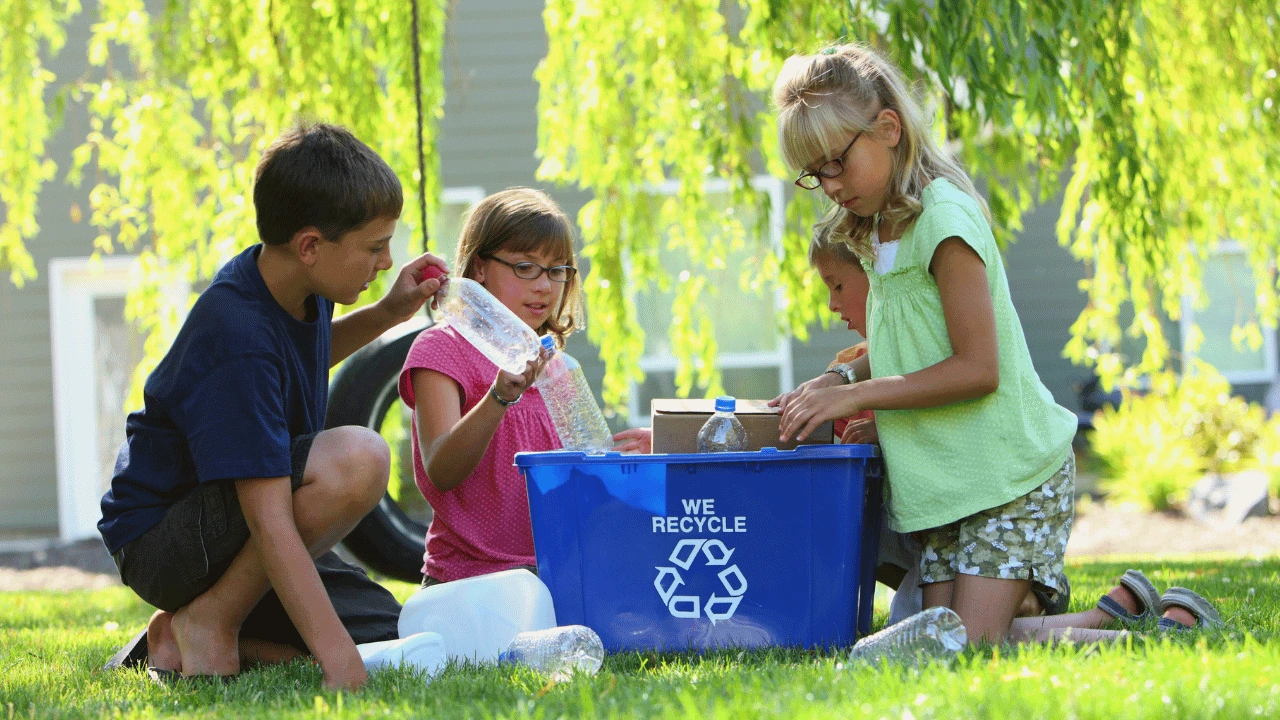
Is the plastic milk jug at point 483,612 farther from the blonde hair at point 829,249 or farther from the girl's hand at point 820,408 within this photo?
the blonde hair at point 829,249

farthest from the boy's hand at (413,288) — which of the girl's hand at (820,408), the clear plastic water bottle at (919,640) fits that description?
the clear plastic water bottle at (919,640)

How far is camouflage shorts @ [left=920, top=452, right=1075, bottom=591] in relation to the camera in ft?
8.68

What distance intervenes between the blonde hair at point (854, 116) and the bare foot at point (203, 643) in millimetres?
1727

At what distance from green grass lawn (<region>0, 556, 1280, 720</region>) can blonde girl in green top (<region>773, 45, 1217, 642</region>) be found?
0.29 metres

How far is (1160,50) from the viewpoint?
5414 millimetres

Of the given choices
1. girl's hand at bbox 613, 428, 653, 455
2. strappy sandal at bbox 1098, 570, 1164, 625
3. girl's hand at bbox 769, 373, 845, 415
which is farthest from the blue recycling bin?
strappy sandal at bbox 1098, 570, 1164, 625

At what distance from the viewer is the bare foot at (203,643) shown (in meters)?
2.59

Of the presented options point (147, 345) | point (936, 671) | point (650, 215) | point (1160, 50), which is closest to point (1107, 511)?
point (1160, 50)

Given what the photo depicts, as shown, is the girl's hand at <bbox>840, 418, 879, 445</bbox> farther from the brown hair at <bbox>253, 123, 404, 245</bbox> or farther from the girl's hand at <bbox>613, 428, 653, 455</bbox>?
the brown hair at <bbox>253, 123, 404, 245</bbox>

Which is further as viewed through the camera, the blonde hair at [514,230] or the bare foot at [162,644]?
the blonde hair at [514,230]

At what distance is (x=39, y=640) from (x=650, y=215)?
317 cm

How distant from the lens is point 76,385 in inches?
369

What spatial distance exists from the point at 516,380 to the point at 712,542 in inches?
22.6

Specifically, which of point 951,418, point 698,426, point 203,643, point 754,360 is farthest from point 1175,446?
point 203,643
